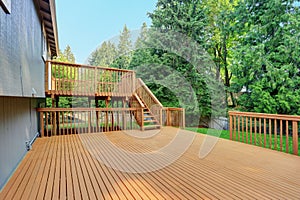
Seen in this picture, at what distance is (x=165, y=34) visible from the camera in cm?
1076

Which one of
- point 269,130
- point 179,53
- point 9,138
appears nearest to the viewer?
point 9,138

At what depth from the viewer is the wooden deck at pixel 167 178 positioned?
222 centimetres

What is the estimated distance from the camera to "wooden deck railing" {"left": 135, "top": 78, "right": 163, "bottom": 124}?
7.51 m

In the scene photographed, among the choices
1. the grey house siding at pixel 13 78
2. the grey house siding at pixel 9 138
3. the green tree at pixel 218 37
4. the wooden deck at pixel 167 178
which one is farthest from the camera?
the green tree at pixel 218 37

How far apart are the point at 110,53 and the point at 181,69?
62.7 ft

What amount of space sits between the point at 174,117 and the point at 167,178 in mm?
5289

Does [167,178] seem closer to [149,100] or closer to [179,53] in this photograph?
[149,100]

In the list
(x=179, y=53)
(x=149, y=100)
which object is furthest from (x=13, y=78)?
(x=179, y=53)

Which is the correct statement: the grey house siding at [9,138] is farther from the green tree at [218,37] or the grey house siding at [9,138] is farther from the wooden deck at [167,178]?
the green tree at [218,37]

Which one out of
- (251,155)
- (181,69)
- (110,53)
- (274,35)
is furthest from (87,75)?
(110,53)

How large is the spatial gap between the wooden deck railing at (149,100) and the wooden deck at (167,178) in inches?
142

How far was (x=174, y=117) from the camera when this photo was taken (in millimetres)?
7895

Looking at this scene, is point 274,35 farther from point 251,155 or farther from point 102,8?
point 102,8

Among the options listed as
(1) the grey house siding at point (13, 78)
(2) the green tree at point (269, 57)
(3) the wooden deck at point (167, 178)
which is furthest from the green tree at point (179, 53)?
(1) the grey house siding at point (13, 78)
